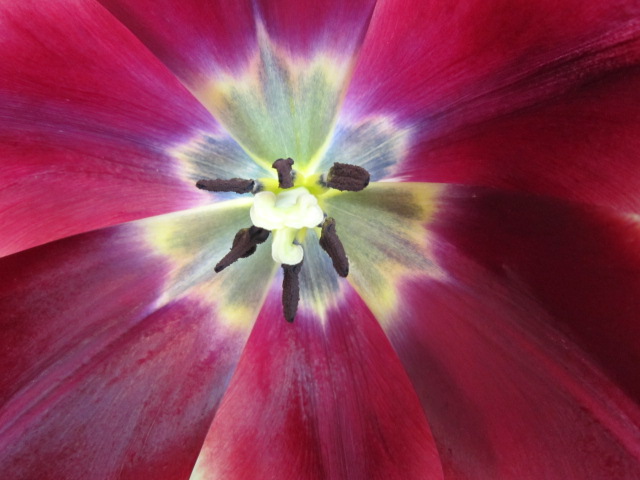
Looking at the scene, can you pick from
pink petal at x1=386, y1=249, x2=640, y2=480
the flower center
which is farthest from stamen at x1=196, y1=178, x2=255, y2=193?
pink petal at x1=386, y1=249, x2=640, y2=480

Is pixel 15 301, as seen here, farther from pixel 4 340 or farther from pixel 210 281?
pixel 210 281

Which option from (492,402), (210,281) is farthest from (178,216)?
(492,402)

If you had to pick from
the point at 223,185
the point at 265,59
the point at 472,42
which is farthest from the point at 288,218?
the point at 472,42

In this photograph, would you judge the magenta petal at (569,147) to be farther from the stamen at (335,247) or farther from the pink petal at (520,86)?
the stamen at (335,247)

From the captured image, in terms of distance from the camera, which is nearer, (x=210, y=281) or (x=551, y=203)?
(x=551, y=203)

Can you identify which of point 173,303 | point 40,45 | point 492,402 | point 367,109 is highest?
point 40,45

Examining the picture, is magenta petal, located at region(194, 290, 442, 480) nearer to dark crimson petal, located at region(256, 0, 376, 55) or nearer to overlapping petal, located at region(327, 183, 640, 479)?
overlapping petal, located at region(327, 183, 640, 479)

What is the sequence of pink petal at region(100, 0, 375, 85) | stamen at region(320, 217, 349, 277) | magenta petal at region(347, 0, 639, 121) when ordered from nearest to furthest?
magenta petal at region(347, 0, 639, 121) → pink petal at region(100, 0, 375, 85) → stamen at region(320, 217, 349, 277)

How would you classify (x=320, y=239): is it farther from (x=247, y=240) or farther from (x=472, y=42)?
(x=472, y=42)
